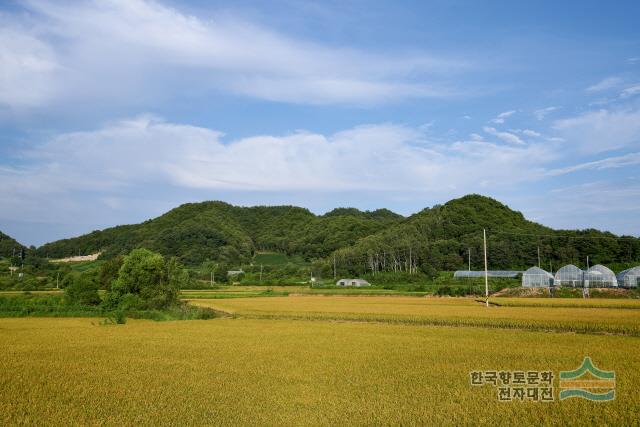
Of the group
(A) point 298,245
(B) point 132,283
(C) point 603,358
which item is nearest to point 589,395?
(C) point 603,358

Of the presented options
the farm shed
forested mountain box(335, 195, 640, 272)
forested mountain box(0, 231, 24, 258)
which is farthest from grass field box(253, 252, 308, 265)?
forested mountain box(0, 231, 24, 258)

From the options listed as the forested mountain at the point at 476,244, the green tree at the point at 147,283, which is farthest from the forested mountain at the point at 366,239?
the green tree at the point at 147,283

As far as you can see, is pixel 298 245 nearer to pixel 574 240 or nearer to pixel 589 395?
pixel 574 240

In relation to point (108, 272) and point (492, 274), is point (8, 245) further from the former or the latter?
point (492, 274)

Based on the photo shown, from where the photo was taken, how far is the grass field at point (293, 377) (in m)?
11.8

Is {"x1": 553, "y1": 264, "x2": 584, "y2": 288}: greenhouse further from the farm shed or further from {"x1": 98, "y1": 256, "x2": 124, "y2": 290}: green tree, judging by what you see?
{"x1": 98, "y1": 256, "x2": 124, "y2": 290}: green tree

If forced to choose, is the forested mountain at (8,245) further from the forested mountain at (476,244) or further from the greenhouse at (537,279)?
the greenhouse at (537,279)

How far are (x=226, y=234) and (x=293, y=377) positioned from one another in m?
137

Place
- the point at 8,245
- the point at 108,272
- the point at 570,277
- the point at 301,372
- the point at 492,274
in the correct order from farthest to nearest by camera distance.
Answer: the point at 8,245 → the point at 492,274 → the point at 570,277 → the point at 108,272 → the point at 301,372

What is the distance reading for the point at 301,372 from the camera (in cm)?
1723

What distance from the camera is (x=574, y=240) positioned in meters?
103

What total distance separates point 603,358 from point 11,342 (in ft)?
91.3

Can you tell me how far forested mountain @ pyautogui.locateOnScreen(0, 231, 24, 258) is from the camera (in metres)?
153

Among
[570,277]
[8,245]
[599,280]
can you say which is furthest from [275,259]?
[599,280]
